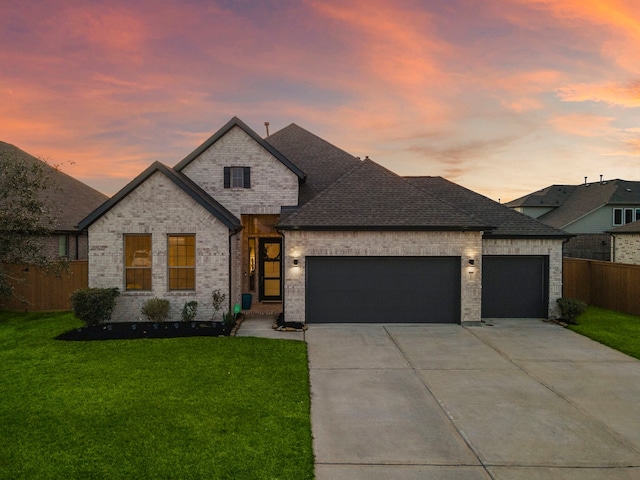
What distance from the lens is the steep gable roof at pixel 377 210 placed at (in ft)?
42.7

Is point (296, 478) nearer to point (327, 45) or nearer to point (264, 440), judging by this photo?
point (264, 440)

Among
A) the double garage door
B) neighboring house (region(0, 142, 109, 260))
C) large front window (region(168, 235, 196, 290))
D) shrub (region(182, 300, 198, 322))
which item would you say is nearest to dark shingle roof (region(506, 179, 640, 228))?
the double garage door

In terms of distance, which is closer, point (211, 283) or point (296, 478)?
point (296, 478)

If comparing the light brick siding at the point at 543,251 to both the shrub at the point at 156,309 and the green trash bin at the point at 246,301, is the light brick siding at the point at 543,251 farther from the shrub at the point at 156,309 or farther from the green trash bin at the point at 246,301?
the shrub at the point at 156,309

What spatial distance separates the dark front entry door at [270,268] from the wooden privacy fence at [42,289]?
7.45 meters

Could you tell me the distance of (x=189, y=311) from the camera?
12828mm

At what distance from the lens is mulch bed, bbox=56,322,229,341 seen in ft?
36.9

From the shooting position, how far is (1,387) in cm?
732

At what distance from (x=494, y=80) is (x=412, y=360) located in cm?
1403

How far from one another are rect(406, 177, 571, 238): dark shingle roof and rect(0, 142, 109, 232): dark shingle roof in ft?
57.8

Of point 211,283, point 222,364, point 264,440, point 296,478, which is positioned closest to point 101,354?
point 222,364

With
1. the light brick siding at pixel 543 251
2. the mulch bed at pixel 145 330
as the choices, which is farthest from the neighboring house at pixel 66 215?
the light brick siding at pixel 543 251

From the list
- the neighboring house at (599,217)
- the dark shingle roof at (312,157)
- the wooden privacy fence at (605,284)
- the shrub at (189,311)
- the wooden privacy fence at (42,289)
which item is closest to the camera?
the shrub at (189,311)

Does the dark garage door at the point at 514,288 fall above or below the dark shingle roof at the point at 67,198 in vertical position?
below
